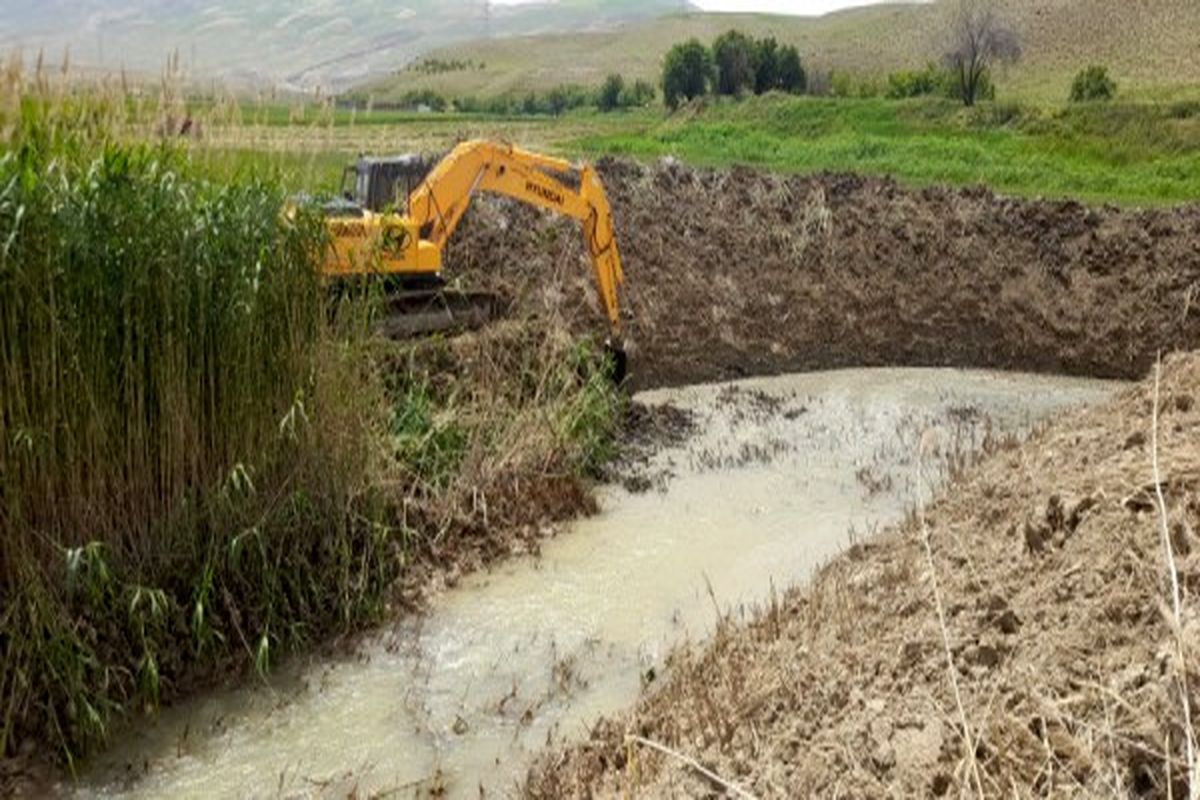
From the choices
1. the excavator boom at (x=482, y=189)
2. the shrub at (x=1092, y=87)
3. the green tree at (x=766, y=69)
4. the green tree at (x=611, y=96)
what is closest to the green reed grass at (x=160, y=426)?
the excavator boom at (x=482, y=189)

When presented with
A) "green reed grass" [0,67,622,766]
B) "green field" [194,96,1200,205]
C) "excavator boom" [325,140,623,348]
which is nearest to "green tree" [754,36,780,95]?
"green field" [194,96,1200,205]

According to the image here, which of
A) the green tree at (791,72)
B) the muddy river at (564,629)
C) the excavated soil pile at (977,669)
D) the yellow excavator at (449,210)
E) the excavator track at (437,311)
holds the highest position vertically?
the green tree at (791,72)

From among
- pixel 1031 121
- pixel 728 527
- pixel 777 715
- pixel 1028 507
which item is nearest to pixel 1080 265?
pixel 728 527

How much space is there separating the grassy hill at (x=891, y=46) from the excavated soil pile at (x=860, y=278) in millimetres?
28124

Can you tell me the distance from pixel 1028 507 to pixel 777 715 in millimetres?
2085

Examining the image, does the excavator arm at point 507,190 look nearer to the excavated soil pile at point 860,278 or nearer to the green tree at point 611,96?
the excavated soil pile at point 860,278

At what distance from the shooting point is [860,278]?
1485cm

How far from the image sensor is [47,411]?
546 centimetres

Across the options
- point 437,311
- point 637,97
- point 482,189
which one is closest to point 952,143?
point 482,189

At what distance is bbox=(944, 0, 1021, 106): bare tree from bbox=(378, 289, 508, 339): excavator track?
37.9 meters

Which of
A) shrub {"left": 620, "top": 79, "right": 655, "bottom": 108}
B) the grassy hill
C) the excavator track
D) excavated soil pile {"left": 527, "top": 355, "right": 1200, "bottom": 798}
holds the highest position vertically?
the grassy hill

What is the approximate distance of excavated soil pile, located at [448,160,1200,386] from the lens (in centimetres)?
1308

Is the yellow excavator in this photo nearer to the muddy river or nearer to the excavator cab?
the excavator cab

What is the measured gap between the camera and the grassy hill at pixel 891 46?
5672 cm
